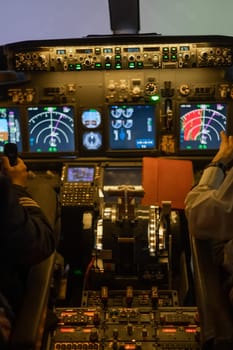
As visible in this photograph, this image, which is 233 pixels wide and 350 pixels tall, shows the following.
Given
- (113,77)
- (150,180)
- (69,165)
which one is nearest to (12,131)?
(69,165)

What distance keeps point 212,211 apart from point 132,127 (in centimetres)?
133

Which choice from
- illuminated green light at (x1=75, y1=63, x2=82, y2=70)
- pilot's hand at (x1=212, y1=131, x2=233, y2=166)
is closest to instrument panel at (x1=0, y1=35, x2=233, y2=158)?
illuminated green light at (x1=75, y1=63, x2=82, y2=70)

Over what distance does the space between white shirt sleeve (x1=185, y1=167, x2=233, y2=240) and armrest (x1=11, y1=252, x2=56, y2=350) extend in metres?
0.60

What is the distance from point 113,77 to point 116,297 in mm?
1271

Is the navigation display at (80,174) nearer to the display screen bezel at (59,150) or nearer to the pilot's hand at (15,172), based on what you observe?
the display screen bezel at (59,150)

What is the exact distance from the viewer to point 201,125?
328cm

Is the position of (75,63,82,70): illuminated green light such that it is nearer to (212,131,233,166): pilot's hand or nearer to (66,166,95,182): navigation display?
(66,166,95,182): navigation display

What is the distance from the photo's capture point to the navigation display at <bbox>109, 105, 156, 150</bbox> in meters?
3.29

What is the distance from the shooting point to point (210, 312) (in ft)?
6.40

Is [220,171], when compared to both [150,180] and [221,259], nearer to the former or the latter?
[221,259]

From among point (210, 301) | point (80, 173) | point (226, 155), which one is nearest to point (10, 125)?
point (80, 173)

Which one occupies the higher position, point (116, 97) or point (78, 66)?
point (78, 66)

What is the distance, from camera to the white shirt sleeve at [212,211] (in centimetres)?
205

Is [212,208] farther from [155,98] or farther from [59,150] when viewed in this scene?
[59,150]
